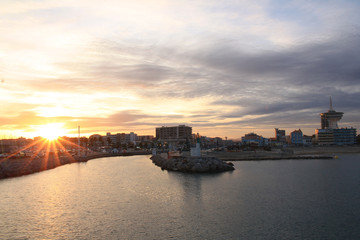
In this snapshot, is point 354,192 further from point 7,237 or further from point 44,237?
point 7,237

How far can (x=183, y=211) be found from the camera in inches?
1175

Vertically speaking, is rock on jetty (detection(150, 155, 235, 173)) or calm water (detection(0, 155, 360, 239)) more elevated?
rock on jetty (detection(150, 155, 235, 173))

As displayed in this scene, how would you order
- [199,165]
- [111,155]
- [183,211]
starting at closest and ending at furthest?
[183,211], [199,165], [111,155]

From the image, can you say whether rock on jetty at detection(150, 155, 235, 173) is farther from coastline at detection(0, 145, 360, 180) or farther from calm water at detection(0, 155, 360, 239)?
calm water at detection(0, 155, 360, 239)

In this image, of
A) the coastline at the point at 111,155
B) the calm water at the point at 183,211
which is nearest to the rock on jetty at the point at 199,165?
the coastline at the point at 111,155

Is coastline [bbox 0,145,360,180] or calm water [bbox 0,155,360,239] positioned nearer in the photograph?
calm water [bbox 0,155,360,239]

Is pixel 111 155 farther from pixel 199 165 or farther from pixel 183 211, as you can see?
pixel 183 211

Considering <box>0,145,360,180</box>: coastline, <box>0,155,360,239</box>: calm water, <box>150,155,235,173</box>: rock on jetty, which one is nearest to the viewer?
<box>0,155,360,239</box>: calm water

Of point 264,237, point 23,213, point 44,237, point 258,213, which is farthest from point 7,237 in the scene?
point 258,213

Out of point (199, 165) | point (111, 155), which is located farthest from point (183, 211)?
point (111, 155)

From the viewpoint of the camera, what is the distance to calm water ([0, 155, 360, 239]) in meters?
23.3

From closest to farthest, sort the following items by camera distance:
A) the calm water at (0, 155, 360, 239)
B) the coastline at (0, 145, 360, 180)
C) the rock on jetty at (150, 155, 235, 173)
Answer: the calm water at (0, 155, 360, 239), the coastline at (0, 145, 360, 180), the rock on jetty at (150, 155, 235, 173)

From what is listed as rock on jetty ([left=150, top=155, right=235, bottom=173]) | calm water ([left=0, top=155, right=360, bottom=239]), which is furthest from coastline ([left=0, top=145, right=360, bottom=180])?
calm water ([left=0, top=155, right=360, bottom=239])

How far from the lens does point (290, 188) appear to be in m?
42.1
